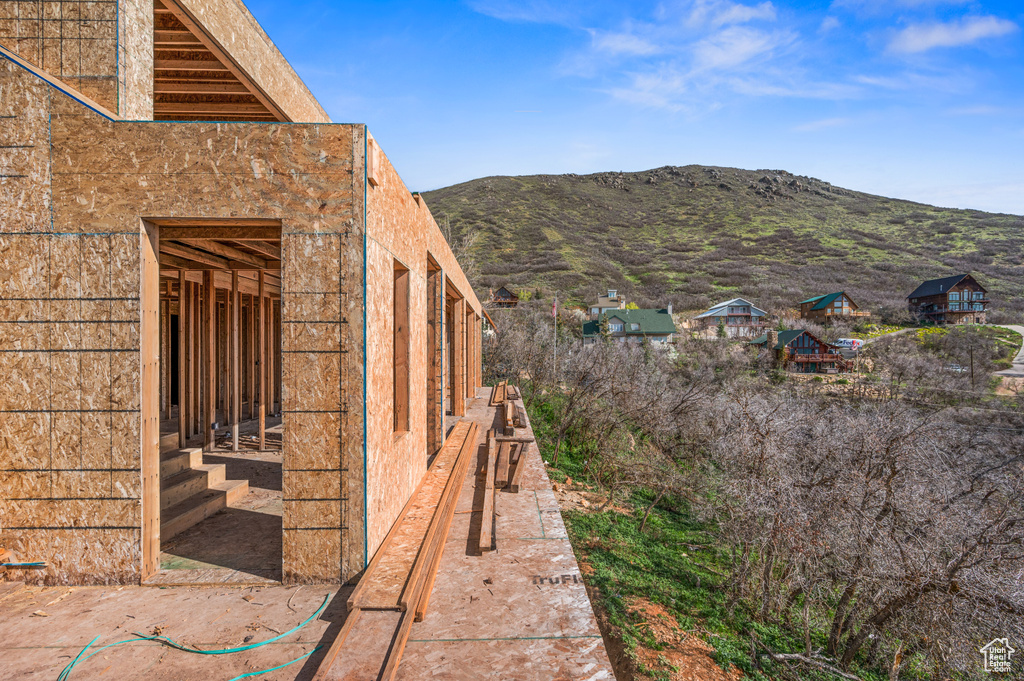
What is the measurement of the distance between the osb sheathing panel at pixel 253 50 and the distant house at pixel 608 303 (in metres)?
44.3

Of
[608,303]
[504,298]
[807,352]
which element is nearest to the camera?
[807,352]

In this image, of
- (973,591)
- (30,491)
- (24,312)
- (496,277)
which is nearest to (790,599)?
(973,591)

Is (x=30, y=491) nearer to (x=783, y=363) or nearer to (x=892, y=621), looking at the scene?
(x=892, y=621)

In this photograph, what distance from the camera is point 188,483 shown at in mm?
5406

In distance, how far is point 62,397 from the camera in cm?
365

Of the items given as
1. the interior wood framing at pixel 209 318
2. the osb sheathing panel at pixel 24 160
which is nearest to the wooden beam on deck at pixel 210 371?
the interior wood framing at pixel 209 318

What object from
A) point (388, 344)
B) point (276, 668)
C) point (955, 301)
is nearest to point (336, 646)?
point (276, 668)

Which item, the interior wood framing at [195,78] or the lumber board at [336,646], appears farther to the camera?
the interior wood framing at [195,78]

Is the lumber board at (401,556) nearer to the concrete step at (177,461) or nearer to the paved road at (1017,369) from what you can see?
the concrete step at (177,461)

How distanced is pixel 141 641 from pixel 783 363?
3107cm

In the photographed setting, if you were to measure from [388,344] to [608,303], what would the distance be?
4971 centimetres

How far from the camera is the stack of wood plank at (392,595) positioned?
2.79m

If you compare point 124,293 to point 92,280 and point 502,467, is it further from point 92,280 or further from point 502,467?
point 502,467

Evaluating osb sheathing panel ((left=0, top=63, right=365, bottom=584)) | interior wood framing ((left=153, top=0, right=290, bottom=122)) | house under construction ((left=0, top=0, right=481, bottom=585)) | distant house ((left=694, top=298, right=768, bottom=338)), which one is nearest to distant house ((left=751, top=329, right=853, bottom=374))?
distant house ((left=694, top=298, right=768, bottom=338))
